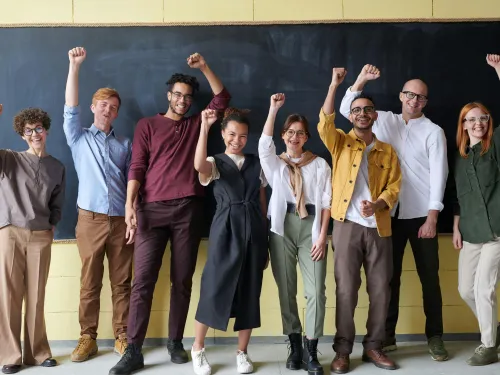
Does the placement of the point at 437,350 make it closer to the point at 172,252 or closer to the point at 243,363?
the point at 243,363

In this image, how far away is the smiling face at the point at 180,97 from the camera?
294 cm

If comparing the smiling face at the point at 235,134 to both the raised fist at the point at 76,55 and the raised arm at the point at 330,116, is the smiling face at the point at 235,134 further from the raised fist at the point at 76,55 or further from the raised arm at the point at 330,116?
the raised fist at the point at 76,55

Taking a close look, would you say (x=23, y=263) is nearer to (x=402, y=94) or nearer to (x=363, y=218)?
(x=363, y=218)

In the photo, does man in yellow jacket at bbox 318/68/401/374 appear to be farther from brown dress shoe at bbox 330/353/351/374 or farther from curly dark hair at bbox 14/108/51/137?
curly dark hair at bbox 14/108/51/137

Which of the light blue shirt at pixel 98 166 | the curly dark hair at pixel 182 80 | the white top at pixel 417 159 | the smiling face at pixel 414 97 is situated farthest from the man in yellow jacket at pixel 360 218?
the light blue shirt at pixel 98 166

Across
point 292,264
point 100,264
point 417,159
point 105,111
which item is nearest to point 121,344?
point 100,264

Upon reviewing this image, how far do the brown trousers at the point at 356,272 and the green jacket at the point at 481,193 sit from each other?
0.52m

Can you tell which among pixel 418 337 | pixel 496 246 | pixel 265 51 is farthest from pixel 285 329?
pixel 265 51

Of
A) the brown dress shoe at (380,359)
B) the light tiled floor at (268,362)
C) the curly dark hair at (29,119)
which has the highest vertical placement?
the curly dark hair at (29,119)

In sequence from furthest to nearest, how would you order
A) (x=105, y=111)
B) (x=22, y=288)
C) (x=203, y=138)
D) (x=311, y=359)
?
(x=105, y=111), (x=22, y=288), (x=311, y=359), (x=203, y=138)

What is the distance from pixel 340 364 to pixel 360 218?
825 millimetres

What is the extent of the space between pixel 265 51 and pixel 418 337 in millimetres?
2181

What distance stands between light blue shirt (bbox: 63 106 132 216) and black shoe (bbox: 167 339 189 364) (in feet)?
2.78

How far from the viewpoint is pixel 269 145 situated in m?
2.66
